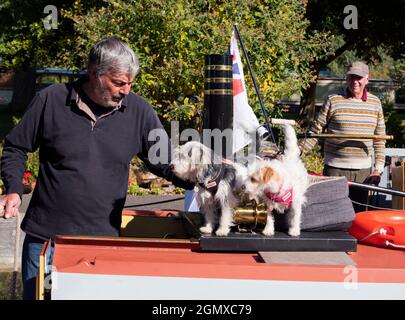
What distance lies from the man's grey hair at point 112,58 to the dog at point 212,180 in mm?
518

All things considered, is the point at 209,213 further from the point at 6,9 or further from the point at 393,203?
the point at 6,9

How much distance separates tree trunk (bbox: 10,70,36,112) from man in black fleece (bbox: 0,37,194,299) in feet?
78.1

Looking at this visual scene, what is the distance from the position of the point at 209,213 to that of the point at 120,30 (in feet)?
22.3

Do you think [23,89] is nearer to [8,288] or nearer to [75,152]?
[8,288]

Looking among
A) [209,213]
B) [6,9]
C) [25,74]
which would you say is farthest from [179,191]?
[25,74]

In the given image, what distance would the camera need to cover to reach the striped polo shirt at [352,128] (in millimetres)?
5754

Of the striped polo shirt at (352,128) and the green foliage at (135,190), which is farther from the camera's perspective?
the green foliage at (135,190)

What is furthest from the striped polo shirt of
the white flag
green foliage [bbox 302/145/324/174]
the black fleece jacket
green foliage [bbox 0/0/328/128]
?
green foliage [bbox 302/145/324/174]

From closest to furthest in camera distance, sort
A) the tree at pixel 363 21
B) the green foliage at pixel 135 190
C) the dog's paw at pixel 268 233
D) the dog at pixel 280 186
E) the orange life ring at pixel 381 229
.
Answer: the dog at pixel 280 186, the dog's paw at pixel 268 233, the orange life ring at pixel 381 229, the green foliage at pixel 135 190, the tree at pixel 363 21

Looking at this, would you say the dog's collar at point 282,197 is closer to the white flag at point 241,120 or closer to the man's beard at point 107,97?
the man's beard at point 107,97

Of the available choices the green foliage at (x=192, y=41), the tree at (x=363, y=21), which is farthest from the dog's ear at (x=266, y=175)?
the tree at (x=363, y=21)

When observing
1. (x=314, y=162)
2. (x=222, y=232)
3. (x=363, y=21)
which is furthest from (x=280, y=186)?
(x=363, y=21)

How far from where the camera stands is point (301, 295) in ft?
10.4

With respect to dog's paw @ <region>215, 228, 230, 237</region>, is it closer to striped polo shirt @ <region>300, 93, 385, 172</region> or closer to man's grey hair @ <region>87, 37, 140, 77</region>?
man's grey hair @ <region>87, 37, 140, 77</region>
